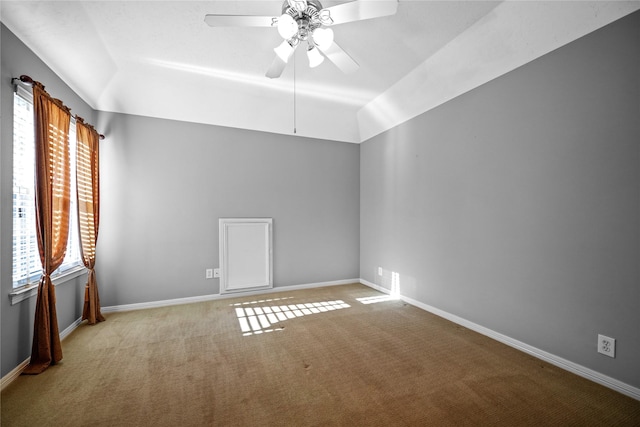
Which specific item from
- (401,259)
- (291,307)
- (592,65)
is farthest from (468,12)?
(291,307)

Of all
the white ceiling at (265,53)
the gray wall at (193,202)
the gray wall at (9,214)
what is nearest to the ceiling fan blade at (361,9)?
the white ceiling at (265,53)

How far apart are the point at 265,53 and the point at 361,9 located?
141cm

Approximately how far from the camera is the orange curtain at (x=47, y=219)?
214 centimetres

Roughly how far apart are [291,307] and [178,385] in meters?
1.74

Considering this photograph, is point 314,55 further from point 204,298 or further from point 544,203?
point 204,298

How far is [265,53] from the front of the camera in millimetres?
2859

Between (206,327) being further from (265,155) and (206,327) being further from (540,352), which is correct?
(540,352)

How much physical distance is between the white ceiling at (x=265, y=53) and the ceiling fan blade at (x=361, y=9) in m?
0.51

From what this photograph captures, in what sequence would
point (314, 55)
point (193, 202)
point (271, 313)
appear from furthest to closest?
point (193, 202) < point (271, 313) < point (314, 55)

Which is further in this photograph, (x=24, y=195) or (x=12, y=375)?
(x=24, y=195)

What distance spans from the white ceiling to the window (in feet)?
1.76

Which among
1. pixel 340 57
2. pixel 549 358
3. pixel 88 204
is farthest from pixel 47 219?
pixel 549 358

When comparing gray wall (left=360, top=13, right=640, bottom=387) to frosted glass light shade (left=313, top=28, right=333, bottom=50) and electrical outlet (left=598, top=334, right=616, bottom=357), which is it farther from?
frosted glass light shade (left=313, top=28, right=333, bottom=50)

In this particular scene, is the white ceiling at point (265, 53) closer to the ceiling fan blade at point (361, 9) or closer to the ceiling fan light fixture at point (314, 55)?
the ceiling fan light fixture at point (314, 55)
